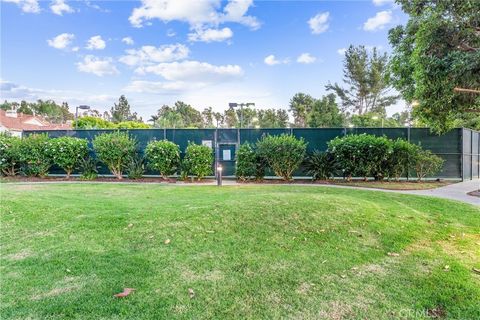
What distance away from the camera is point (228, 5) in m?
10.9

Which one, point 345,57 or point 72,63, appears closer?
point 72,63

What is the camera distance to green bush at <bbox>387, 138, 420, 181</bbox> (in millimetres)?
10742

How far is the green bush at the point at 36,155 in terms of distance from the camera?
11812 millimetres

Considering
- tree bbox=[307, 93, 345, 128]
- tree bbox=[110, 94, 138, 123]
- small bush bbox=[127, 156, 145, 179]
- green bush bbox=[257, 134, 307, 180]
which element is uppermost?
tree bbox=[110, 94, 138, 123]

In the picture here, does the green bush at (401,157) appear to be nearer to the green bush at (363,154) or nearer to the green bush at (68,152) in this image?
the green bush at (363,154)

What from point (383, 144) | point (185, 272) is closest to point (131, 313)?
point (185, 272)

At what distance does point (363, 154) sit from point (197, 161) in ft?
20.1

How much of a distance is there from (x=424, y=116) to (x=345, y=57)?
68.1 ft

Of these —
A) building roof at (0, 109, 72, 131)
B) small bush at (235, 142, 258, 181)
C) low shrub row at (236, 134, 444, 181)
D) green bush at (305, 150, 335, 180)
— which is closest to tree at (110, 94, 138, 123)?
building roof at (0, 109, 72, 131)

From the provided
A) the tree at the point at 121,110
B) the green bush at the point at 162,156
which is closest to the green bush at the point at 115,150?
the green bush at the point at 162,156

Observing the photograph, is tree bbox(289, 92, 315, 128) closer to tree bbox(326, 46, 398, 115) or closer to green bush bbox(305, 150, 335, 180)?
tree bbox(326, 46, 398, 115)

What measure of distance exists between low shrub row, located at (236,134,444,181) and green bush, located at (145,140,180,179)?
259 cm

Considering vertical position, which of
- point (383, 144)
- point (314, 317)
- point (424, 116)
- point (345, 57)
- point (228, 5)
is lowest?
point (314, 317)

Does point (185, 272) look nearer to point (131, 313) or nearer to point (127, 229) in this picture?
point (131, 313)
